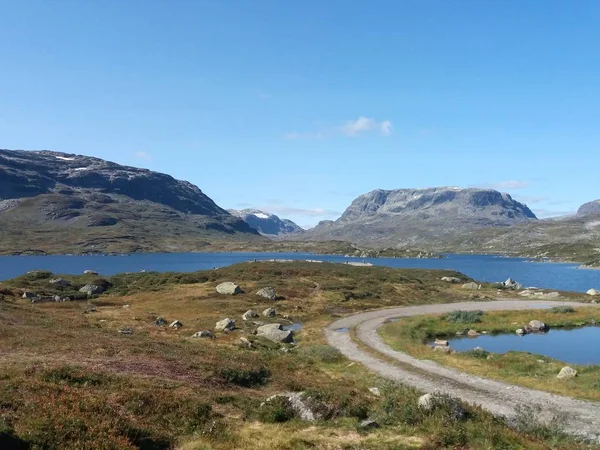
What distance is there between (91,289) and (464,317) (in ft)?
219

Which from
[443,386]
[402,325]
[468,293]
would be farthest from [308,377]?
[468,293]

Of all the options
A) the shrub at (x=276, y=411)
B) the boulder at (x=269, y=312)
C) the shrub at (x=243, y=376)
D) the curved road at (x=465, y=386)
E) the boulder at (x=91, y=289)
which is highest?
the shrub at (x=276, y=411)

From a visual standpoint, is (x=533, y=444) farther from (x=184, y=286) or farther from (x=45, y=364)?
(x=184, y=286)

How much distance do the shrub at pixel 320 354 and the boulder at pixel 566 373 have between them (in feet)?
55.8

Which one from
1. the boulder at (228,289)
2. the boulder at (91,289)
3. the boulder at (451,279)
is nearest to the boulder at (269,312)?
the boulder at (228,289)

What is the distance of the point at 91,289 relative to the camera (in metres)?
86.2

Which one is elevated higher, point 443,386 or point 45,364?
point 45,364

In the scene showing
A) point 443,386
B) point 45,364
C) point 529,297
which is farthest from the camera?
point 529,297

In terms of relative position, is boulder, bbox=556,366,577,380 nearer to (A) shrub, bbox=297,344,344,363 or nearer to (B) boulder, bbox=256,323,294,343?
(A) shrub, bbox=297,344,344,363

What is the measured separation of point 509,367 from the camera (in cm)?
3778

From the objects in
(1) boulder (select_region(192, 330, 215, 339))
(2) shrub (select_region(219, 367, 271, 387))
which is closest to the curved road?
(2) shrub (select_region(219, 367, 271, 387))

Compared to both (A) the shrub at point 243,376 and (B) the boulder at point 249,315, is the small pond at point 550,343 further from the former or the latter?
(A) the shrub at point 243,376

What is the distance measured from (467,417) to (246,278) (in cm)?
8529

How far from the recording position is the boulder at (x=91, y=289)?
84887mm
